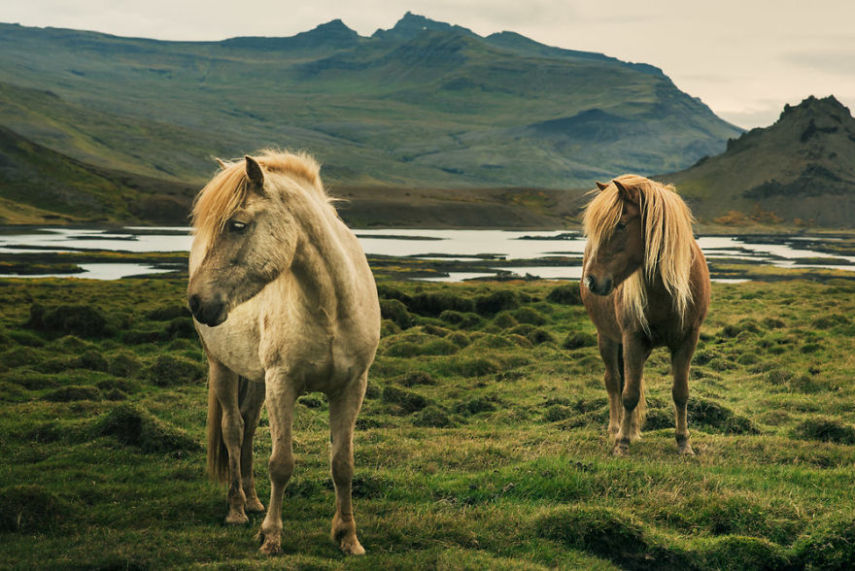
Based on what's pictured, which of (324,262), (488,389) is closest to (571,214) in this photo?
(488,389)

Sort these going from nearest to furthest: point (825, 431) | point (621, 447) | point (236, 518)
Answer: point (236, 518), point (621, 447), point (825, 431)

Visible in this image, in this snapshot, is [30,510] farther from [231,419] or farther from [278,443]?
[278,443]

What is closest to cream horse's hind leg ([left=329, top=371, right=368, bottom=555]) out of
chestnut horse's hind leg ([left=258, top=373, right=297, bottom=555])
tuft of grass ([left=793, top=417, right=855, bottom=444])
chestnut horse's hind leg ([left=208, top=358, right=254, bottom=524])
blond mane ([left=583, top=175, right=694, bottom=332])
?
chestnut horse's hind leg ([left=258, top=373, right=297, bottom=555])

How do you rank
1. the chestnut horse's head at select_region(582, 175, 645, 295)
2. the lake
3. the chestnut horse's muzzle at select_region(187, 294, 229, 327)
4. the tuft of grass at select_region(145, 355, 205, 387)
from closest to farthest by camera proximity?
the chestnut horse's muzzle at select_region(187, 294, 229, 327), the chestnut horse's head at select_region(582, 175, 645, 295), the tuft of grass at select_region(145, 355, 205, 387), the lake

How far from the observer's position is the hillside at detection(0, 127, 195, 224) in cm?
13240

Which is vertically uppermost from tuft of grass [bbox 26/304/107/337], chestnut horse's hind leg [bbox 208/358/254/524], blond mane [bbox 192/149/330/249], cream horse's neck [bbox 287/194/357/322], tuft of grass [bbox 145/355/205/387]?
blond mane [bbox 192/149/330/249]

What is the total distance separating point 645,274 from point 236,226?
6201 millimetres

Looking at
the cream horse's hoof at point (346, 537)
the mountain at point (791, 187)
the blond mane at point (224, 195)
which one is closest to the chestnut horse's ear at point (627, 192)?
the blond mane at point (224, 195)

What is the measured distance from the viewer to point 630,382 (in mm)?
10523

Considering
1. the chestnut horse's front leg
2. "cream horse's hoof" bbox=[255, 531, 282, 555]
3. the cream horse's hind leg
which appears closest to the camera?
"cream horse's hoof" bbox=[255, 531, 282, 555]

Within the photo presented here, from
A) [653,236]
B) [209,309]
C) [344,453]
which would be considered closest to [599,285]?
[653,236]

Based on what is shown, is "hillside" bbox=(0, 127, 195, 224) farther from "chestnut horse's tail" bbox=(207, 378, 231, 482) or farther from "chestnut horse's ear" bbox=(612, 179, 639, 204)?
"chestnut horse's ear" bbox=(612, 179, 639, 204)

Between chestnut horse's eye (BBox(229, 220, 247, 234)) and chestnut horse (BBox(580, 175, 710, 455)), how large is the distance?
Answer: 481 centimetres

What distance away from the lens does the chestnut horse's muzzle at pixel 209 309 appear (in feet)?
18.2
